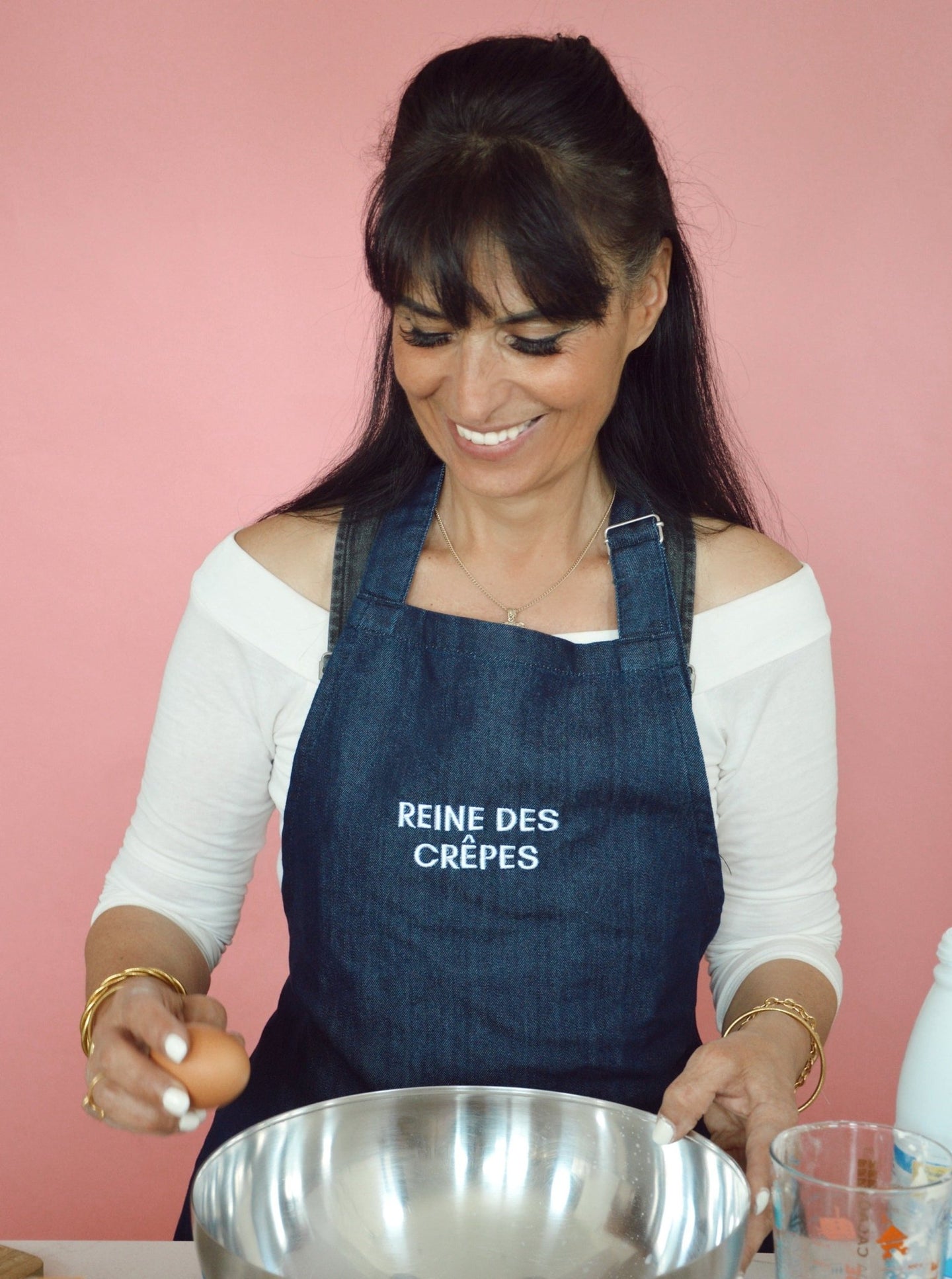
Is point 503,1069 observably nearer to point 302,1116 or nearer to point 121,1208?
point 302,1116

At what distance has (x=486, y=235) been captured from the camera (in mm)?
1130

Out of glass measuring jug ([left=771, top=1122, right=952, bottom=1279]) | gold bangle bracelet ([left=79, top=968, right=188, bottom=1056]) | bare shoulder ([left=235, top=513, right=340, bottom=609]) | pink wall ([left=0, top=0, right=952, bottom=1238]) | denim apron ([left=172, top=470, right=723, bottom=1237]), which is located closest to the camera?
glass measuring jug ([left=771, top=1122, right=952, bottom=1279])

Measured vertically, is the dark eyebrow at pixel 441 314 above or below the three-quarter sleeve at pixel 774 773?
above

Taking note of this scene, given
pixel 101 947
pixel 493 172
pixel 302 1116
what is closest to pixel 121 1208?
pixel 101 947

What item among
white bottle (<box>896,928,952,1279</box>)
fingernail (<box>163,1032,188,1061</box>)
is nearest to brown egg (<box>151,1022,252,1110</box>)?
fingernail (<box>163,1032,188,1061</box>)

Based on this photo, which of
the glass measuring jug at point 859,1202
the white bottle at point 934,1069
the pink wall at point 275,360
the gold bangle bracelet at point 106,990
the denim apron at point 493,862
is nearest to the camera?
the glass measuring jug at point 859,1202

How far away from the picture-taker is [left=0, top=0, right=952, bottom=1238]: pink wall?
227 cm

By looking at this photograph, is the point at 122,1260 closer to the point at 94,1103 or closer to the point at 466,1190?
the point at 94,1103

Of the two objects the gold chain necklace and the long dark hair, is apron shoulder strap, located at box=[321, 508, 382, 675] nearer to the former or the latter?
the gold chain necklace

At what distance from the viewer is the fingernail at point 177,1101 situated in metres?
0.91

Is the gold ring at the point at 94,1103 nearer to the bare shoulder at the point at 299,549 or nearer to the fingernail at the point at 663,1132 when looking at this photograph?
the fingernail at the point at 663,1132

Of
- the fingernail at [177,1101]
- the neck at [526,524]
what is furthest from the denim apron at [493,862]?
the fingernail at [177,1101]

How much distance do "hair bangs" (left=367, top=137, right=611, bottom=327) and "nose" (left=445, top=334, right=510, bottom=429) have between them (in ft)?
0.09

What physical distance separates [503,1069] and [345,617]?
16.7 inches
